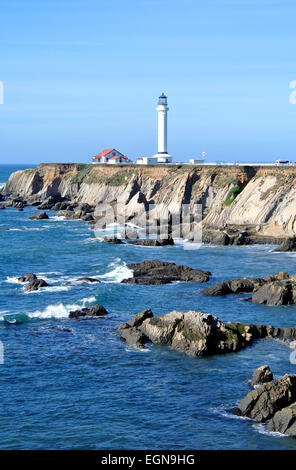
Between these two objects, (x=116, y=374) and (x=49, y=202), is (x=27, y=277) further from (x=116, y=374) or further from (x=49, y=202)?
(x=49, y=202)

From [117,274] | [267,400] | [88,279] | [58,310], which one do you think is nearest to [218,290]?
[88,279]

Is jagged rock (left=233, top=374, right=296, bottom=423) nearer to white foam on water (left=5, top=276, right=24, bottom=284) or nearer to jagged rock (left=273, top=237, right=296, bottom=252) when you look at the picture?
white foam on water (left=5, top=276, right=24, bottom=284)

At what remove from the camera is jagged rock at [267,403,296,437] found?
24.9 meters

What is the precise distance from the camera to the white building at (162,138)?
380ft

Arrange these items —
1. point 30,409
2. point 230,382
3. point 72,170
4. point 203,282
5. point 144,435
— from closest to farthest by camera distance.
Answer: point 144,435
point 30,409
point 230,382
point 203,282
point 72,170

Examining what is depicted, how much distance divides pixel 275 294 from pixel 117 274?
15.5m

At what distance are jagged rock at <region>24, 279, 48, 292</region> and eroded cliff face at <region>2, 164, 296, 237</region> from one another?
31.5 meters

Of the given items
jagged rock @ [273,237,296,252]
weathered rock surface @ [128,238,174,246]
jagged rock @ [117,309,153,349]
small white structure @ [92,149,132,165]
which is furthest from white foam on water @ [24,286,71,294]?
small white structure @ [92,149,132,165]

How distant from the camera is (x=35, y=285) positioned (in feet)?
161
